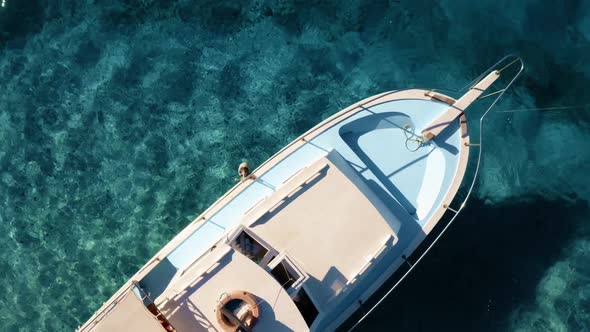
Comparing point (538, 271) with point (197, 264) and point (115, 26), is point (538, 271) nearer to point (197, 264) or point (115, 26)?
point (197, 264)

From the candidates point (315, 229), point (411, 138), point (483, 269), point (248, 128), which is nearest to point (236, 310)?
point (315, 229)

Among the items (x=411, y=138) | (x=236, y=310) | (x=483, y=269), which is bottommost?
(x=483, y=269)

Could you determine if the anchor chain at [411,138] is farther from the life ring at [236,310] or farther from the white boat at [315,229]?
the life ring at [236,310]

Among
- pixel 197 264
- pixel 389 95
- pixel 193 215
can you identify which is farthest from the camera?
pixel 193 215

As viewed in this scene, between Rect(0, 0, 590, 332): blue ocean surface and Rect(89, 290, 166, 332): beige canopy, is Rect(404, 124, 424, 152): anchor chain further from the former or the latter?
Rect(89, 290, 166, 332): beige canopy

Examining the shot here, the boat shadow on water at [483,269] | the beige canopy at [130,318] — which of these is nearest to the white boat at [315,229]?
the beige canopy at [130,318]

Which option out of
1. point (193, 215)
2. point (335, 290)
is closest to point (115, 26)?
point (193, 215)

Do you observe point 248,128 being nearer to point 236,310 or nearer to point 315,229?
point 315,229
